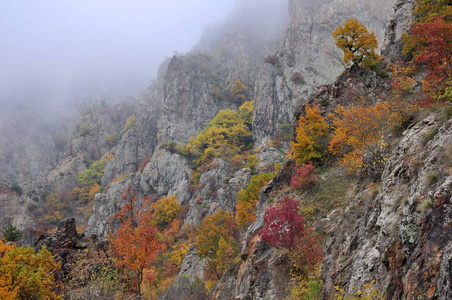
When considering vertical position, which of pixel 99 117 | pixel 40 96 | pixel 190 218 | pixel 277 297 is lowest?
pixel 190 218

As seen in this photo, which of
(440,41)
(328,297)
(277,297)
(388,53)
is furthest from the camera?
(388,53)

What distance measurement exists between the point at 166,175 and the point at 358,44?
47328mm

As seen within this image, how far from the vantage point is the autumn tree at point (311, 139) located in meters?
22.5

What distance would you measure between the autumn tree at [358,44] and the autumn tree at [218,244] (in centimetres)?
2192

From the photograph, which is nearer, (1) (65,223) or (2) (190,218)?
(1) (65,223)

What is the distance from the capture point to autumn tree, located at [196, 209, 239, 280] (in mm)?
22922

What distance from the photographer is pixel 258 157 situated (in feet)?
155

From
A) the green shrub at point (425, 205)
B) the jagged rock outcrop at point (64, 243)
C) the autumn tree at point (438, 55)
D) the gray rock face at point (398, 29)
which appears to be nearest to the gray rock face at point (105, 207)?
the jagged rock outcrop at point (64, 243)

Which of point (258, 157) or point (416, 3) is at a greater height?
point (416, 3)

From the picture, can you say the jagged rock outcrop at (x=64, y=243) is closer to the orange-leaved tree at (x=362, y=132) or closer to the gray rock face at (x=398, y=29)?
the orange-leaved tree at (x=362, y=132)

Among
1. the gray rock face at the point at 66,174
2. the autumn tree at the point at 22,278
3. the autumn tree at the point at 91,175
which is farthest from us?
the autumn tree at the point at 91,175

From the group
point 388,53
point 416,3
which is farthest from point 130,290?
point 416,3

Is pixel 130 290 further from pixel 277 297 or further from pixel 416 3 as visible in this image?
pixel 416 3

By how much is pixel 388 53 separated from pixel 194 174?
135 feet
